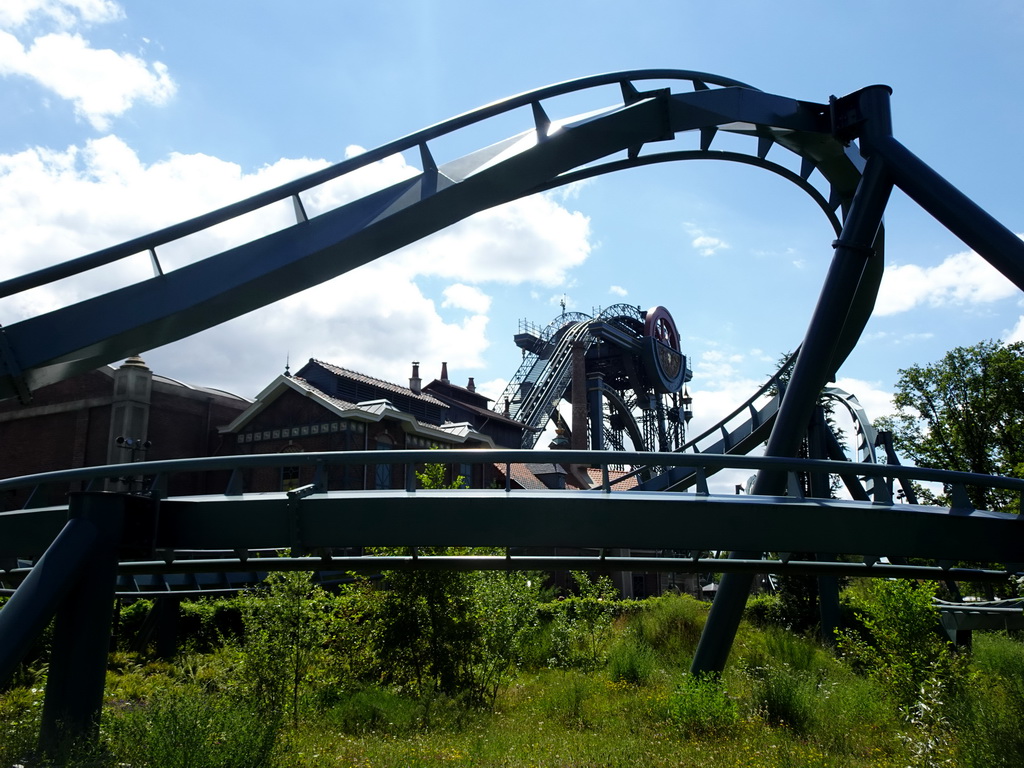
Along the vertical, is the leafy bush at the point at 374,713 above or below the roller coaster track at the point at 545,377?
below

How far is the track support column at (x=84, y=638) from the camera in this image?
703 centimetres

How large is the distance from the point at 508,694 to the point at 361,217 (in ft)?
31.4

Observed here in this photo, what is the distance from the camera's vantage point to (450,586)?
14867 mm


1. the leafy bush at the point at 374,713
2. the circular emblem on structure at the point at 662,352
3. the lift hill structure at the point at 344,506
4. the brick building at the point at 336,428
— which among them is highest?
the circular emblem on structure at the point at 662,352

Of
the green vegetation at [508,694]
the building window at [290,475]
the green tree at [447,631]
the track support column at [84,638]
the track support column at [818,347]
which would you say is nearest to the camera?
the track support column at [84,638]

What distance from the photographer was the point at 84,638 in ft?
24.0

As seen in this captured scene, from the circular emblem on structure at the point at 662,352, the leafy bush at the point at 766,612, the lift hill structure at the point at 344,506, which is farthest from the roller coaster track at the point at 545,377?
the lift hill structure at the point at 344,506

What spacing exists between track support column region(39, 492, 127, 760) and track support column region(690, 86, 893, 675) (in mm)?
7387

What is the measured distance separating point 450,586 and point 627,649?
4.31 m

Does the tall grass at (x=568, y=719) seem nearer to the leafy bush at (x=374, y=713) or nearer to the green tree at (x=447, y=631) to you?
the leafy bush at (x=374, y=713)

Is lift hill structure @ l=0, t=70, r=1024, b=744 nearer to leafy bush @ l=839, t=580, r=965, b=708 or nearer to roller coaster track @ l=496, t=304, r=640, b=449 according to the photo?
leafy bush @ l=839, t=580, r=965, b=708

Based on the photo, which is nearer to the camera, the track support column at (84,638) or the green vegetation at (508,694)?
the track support column at (84,638)

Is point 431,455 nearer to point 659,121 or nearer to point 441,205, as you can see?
point 441,205

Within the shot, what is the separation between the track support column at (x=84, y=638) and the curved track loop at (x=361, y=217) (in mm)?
1692
